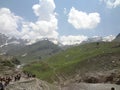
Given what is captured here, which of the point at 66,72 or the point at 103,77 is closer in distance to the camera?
the point at 103,77

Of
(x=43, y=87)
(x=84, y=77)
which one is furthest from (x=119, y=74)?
(x=43, y=87)

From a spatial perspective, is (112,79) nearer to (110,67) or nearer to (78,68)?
(110,67)

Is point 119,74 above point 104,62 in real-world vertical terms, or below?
below

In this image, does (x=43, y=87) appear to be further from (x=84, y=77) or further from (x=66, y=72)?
(x=66, y=72)

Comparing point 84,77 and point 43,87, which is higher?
point 84,77

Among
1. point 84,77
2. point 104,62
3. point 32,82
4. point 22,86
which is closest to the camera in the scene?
point 22,86

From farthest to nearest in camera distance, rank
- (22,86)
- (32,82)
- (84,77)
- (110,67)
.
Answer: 1. (110,67)
2. (84,77)
3. (32,82)
4. (22,86)

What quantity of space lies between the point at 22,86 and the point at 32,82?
21.3ft

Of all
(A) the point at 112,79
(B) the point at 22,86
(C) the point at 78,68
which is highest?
(C) the point at 78,68

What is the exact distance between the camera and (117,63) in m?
180

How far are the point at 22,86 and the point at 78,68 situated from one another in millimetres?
137098

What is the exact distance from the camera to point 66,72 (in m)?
199

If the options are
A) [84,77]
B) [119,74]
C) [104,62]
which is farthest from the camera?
[104,62]

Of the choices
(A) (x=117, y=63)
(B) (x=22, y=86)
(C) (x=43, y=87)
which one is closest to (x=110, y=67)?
(A) (x=117, y=63)
